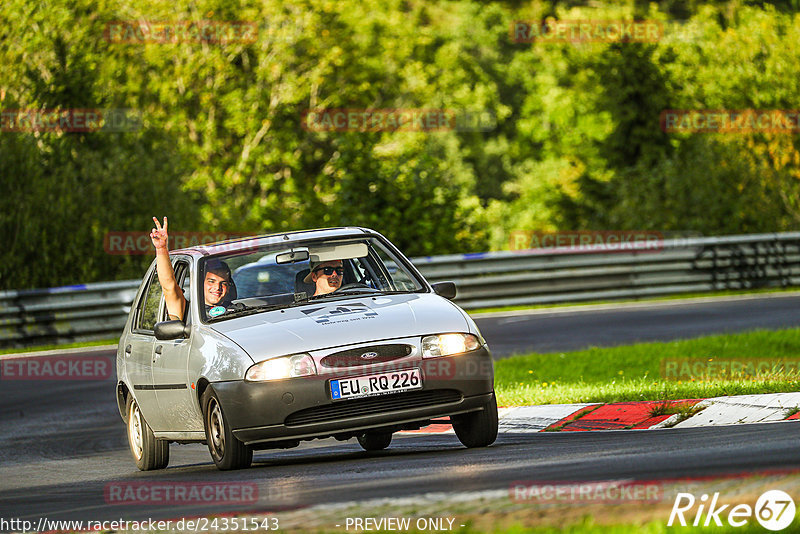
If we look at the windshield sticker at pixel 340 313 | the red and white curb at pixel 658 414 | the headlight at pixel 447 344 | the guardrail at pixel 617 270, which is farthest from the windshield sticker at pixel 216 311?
the guardrail at pixel 617 270

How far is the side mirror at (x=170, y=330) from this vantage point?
30.8ft

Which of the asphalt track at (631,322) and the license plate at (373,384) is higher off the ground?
the license plate at (373,384)

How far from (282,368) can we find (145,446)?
234 centimetres

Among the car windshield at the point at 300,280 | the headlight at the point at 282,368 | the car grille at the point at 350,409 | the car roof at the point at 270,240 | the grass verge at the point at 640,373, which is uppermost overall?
the car roof at the point at 270,240

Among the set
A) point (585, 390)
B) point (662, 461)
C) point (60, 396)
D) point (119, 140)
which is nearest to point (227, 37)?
point (119, 140)

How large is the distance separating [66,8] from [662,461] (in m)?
30.4

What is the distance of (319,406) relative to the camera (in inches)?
335

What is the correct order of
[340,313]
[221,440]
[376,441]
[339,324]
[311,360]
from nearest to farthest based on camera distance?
[311,360]
[339,324]
[221,440]
[340,313]
[376,441]

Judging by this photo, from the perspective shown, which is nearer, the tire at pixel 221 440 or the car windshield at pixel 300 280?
the tire at pixel 221 440

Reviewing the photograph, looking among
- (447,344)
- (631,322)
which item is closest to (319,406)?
(447,344)

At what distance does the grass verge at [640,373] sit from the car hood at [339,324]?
2.89 m

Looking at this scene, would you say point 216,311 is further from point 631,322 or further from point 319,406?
point 631,322

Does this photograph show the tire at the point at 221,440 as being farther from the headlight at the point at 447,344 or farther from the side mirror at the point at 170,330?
the headlight at the point at 447,344

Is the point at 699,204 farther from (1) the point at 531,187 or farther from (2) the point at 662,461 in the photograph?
(1) the point at 531,187
